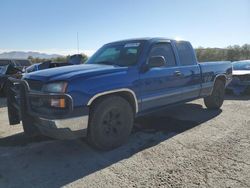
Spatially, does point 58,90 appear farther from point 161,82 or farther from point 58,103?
point 161,82

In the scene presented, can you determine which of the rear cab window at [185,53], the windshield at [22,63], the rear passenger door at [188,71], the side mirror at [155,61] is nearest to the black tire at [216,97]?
the rear passenger door at [188,71]

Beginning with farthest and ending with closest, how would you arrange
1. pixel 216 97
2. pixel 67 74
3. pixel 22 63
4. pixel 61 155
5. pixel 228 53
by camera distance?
pixel 228 53 < pixel 22 63 < pixel 216 97 < pixel 61 155 < pixel 67 74

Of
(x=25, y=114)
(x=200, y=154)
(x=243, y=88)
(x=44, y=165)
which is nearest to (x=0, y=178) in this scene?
(x=44, y=165)

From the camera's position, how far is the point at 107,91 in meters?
4.21

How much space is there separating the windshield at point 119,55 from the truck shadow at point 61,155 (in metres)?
1.48

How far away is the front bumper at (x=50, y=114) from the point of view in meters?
3.81

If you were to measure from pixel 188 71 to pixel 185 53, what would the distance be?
474 mm

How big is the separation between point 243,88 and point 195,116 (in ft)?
12.9

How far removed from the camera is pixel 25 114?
4137 millimetres

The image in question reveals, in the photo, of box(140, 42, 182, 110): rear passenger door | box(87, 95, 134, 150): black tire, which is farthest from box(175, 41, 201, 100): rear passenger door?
box(87, 95, 134, 150): black tire

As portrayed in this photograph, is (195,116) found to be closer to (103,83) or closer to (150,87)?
(150,87)

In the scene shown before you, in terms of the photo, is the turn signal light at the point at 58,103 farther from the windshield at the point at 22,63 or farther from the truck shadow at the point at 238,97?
the windshield at the point at 22,63

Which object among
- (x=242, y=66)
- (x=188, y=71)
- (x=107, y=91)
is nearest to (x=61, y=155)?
(x=107, y=91)

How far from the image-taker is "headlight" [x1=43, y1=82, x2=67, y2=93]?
3.81 m
